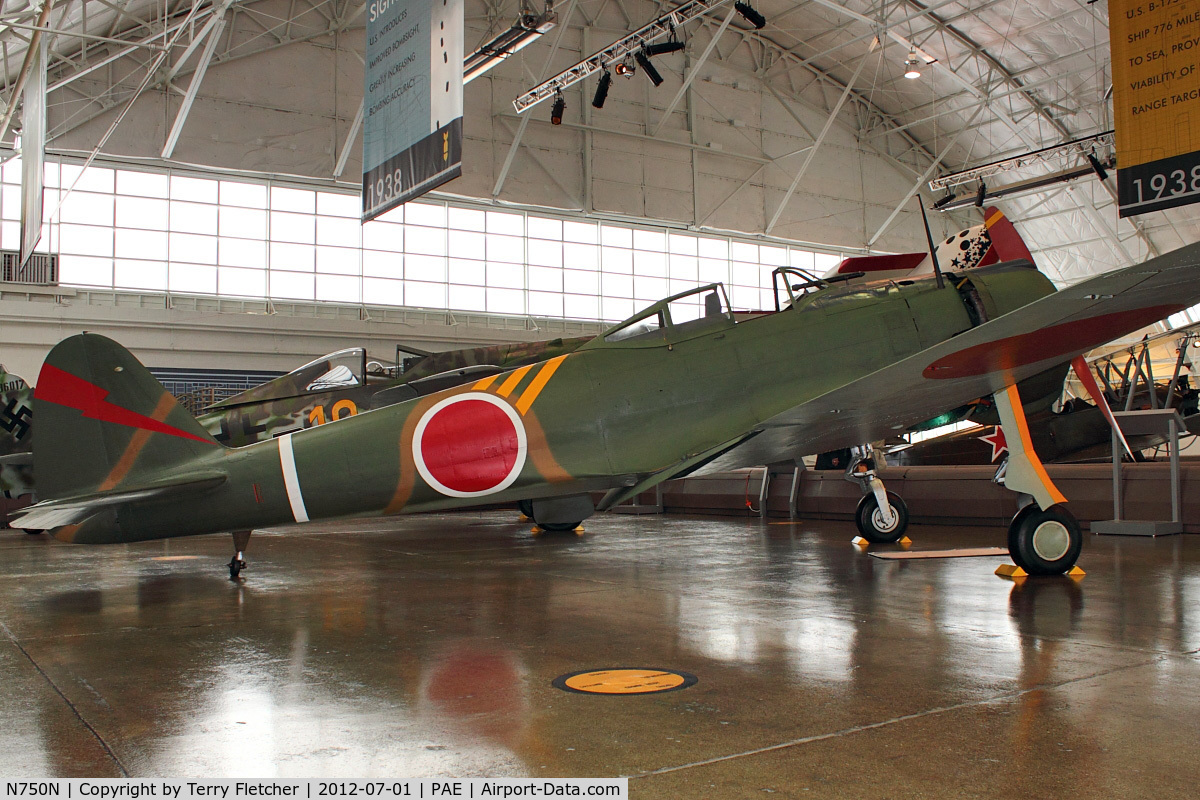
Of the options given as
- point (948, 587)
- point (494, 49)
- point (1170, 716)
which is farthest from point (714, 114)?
point (1170, 716)

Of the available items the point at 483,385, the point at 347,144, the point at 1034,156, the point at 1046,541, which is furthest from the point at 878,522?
the point at 347,144

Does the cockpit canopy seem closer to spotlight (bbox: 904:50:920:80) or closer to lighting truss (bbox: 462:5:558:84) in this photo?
lighting truss (bbox: 462:5:558:84)

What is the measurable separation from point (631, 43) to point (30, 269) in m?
17.8

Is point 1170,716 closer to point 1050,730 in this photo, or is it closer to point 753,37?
point 1050,730

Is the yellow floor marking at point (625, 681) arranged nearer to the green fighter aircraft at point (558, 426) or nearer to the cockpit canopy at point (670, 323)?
the green fighter aircraft at point (558, 426)

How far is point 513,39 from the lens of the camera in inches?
770

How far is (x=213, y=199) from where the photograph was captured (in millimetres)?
26906

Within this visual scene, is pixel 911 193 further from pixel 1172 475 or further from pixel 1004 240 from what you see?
pixel 1004 240

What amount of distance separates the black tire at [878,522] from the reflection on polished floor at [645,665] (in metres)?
1.93

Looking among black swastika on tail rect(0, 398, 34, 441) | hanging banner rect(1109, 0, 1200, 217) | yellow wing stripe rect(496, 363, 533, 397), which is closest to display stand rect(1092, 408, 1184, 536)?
hanging banner rect(1109, 0, 1200, 217)

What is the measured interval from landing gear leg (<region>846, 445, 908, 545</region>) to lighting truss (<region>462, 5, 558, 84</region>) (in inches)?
488

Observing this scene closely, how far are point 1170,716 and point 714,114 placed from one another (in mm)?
34228

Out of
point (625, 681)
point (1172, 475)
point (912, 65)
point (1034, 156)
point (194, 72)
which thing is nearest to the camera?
point (625, 681)

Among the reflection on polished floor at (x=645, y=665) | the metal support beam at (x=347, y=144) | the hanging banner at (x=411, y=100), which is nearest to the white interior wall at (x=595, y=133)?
the metal support beam at (x=347, y=144)
